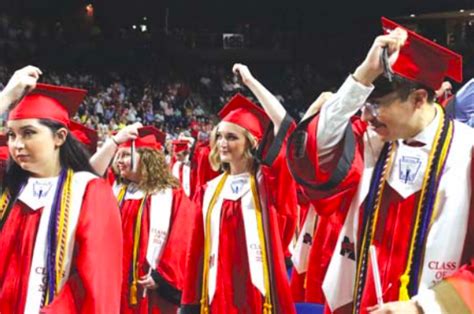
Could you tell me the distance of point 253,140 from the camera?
16.2 ft

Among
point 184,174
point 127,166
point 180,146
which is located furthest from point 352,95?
point 180,146

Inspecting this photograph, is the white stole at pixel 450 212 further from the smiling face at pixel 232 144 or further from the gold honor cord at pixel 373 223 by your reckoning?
the smiling face at pixel 232 144

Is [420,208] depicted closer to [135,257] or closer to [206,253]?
[206,253]

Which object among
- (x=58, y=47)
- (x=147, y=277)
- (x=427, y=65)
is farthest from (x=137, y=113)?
(x=427, y=65)

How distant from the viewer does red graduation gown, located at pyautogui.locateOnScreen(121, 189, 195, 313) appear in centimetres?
596

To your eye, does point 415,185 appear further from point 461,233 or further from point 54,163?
point 54,163

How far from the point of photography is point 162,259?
5988mm

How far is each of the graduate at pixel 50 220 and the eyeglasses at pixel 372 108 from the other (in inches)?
53.2

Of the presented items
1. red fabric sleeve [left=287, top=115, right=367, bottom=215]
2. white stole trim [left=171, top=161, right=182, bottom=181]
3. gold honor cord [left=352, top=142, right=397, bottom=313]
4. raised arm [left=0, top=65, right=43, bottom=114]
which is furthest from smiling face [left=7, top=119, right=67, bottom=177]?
white stole trim [left=171, top=161, right=182, bottom=181]

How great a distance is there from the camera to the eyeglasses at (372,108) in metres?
2.71

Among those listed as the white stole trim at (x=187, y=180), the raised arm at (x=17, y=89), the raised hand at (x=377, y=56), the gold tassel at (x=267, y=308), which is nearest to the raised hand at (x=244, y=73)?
the raised arm at (x=17, y=89)

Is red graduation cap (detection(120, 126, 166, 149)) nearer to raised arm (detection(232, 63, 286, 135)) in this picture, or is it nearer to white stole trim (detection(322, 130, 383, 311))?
raised arm (detection(232, 63, 286, 135))

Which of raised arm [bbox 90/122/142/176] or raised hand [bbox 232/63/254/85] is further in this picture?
raised arm [bbox 90/122/142/176]

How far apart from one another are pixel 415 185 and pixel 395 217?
0.39 ft
